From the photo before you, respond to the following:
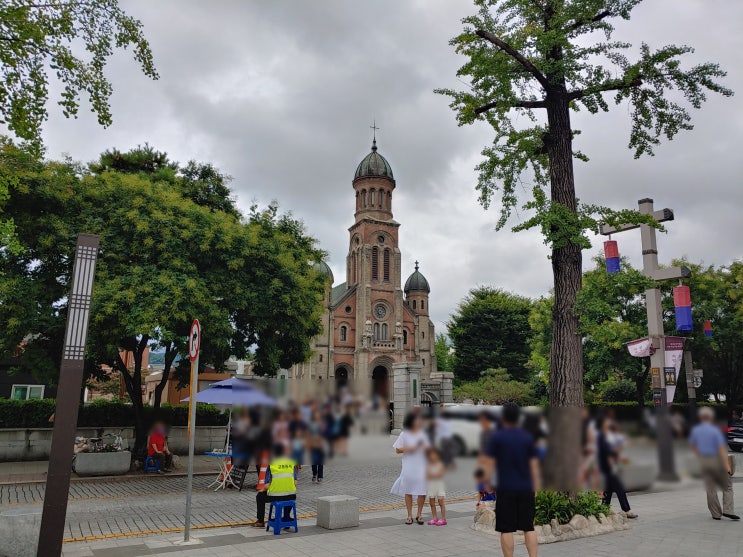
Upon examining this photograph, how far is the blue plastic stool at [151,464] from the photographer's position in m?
16.0

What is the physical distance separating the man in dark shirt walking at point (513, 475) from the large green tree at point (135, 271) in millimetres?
9800

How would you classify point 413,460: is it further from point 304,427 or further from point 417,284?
point 417,284

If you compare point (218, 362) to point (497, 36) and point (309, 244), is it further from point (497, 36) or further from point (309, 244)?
point (497, 36)

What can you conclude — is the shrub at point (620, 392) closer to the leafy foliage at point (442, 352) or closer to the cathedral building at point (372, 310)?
the cathedral building at point (372, 310)

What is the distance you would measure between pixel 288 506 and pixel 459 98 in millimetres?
8038

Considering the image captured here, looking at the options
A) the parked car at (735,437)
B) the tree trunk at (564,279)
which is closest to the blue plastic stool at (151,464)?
the tree trunk at (564,279)

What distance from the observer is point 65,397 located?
693cm

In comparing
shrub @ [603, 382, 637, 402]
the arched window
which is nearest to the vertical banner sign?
shrub @ [603, 382, 637, 402]

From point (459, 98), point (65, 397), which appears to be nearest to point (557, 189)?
point (459, 98)

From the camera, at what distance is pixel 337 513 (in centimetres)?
880

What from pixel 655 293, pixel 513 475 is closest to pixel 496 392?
pixel 655 293

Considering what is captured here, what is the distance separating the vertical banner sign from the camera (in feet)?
48.5

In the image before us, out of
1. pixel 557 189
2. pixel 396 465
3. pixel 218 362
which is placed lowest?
pixel 396 465

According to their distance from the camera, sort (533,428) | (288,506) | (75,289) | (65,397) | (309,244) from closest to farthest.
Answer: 1. (533,428)
2. (65,397)
3. (75,289)
4. (288,506)
5. (309,244)
